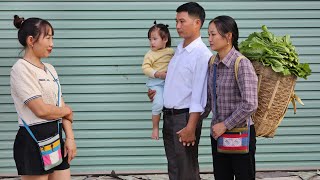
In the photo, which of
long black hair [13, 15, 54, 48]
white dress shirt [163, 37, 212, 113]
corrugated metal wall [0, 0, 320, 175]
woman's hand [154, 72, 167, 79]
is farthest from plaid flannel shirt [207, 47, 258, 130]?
corrugated metal wall [0, 0, 320, 175]

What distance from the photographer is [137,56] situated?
684 centimetres

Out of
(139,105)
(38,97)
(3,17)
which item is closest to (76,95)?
(139,105)

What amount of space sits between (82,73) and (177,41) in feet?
4.07

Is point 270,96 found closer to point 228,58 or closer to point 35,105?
point 228,58

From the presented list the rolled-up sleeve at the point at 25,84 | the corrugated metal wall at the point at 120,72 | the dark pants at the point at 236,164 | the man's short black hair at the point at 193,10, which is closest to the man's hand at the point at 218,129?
the dark pants at the point at 236,164

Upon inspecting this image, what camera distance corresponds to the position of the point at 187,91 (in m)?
4.62

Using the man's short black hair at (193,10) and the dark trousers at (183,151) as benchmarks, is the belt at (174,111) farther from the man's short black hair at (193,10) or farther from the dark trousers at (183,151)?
the man's short black hair at (193,10)

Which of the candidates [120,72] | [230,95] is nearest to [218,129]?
[230,95]

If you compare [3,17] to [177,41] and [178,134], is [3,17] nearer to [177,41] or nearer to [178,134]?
[177,41]

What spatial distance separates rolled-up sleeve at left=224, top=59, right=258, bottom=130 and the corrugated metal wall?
2780mm

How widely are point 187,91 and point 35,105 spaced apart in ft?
4.44

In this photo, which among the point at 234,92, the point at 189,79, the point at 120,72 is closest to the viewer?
the point at 234,92

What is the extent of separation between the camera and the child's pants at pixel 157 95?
5234mm

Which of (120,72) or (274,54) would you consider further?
(120,72)
